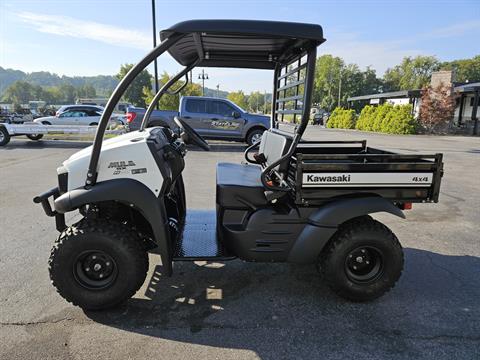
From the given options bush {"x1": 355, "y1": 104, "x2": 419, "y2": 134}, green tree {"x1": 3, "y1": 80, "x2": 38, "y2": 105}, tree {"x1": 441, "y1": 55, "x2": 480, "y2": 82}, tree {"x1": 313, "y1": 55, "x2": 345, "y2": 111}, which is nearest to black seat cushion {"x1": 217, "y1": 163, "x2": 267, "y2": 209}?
bush {"x1": 355, "y1": 104, "x2": 419, "y2": 134}

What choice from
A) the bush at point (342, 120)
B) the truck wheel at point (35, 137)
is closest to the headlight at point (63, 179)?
the truck wheel at point (35, 137)

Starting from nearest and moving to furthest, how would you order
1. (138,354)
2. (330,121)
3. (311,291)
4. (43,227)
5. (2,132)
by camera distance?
(138,354) < (311,291) < (43,227) < (2,132) < (330,121)

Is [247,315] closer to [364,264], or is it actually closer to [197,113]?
[364,264]

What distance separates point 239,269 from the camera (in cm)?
340

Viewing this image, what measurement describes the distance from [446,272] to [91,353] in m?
3.19

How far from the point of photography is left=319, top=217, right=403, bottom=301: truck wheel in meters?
2.73

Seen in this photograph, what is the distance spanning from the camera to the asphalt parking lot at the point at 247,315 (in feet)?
7.45

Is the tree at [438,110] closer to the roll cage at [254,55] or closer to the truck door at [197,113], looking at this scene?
the truck door at [197,113]

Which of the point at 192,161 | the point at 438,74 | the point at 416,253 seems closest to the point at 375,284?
the point at 416,253

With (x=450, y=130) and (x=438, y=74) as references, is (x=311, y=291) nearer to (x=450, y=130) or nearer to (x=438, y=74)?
(x=450, y=130)

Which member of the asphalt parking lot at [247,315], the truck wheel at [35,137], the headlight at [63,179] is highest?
the headlight at [63,179]

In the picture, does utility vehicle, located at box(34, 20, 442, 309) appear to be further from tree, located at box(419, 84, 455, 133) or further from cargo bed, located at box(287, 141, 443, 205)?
tree, located at box(419, 84, 455, 133)

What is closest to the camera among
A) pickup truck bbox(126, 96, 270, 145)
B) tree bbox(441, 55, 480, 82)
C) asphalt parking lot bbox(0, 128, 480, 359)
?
asphalt parking lot bbox(0, 128, 480, 359)

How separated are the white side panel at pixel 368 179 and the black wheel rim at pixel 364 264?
1.72 ft
